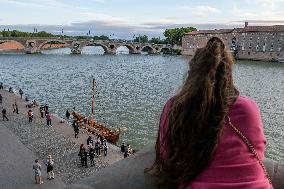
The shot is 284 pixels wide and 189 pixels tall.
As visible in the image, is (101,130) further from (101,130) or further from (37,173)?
(37,173)

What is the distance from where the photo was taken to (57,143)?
2042 cm

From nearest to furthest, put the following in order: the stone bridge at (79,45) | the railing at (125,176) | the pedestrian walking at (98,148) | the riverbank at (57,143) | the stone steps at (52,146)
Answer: the railing at (125,176) → the stone steps at (52,146) → the riverbank at (57,143) → the pedestrian walking at (98,148) → the stone bridge at (79,45)

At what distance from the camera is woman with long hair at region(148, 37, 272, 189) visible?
131 cm

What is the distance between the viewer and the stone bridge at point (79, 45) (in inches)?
4183

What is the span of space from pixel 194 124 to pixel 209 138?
0.06 m

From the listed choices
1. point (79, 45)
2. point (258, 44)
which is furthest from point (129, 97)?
point (79, 45)

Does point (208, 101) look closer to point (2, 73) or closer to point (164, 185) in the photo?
point (164, 185)

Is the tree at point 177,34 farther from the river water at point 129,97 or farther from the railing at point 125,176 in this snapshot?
the railing at point 125,176

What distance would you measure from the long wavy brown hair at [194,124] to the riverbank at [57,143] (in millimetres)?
11688

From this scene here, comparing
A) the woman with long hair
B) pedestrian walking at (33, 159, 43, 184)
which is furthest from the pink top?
pedestrian walking at (33, 159, 43, 184)

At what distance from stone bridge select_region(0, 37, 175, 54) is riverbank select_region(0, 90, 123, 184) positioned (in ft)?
263

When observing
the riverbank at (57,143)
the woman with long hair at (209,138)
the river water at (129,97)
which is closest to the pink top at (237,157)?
the woman with long hair at (209,138)

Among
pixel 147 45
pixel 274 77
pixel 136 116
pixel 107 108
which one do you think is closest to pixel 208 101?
pixel 136 116

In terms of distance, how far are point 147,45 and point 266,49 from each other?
1640 inches
